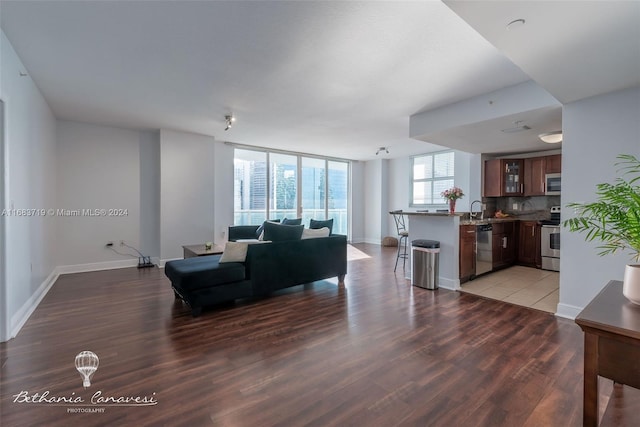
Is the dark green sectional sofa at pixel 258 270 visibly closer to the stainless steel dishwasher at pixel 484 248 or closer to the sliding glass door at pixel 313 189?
the stainless steel dishwasher at pixel 484 248

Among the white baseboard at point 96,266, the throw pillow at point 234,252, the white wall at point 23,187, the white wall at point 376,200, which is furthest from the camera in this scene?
the white wall at point 376,200

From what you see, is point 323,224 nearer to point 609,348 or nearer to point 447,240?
point 447,240

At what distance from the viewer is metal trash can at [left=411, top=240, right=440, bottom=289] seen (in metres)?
4.11

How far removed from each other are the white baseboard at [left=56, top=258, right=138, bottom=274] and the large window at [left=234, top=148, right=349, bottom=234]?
7.40 feet

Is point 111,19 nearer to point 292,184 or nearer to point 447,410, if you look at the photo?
point 447,410

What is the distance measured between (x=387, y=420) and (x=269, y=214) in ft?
19.9

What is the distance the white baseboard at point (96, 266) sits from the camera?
501 centimetres

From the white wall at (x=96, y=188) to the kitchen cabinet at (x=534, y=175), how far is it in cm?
765

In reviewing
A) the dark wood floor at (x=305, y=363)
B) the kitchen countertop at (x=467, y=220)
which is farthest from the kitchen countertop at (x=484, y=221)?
the dark wood floor at (x=305, y=363)

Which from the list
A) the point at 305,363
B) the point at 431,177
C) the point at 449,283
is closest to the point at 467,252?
the point at 449,283

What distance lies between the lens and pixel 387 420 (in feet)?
5.22

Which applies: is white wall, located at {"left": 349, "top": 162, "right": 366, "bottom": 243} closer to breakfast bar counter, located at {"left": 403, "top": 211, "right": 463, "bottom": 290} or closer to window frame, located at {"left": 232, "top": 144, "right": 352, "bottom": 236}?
window frame, located at {"left": 232, "top": 144, "right": 352, "bottom": 236}

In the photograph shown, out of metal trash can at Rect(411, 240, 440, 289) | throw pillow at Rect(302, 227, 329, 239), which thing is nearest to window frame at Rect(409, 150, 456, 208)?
metal trash can at Rect(411, 240, 440, 289)

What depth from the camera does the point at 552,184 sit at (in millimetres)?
5375
